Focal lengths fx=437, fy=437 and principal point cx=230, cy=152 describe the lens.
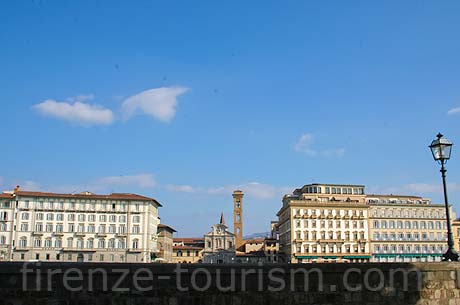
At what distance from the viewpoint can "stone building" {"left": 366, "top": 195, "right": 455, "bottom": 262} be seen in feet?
318

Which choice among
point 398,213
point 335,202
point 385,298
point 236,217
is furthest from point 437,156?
point 236,217

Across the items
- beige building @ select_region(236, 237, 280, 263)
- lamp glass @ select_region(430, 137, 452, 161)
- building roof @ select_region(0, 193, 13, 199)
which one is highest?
building roof @ select_region(0, 193, 13, 199)

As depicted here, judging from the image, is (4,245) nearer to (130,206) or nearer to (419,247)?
(130,206)

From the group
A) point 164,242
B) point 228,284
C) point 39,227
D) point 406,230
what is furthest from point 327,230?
point 228,284

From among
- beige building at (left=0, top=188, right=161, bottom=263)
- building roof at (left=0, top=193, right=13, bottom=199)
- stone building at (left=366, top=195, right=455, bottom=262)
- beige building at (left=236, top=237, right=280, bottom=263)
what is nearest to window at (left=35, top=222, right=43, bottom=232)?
beige building at (left=0, top=188, right=161, bottom=263)

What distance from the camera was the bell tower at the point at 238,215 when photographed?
453 ft

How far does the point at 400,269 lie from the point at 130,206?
87.5m

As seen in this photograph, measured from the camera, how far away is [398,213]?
326 ft

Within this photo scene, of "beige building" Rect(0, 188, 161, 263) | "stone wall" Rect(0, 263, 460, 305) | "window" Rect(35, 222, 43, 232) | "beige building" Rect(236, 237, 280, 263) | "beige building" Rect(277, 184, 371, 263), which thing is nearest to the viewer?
"stone wall" Rect(0, 263, 460, 305)

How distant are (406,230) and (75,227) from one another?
72495mm

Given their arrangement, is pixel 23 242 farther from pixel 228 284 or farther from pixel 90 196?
pixel 228 284

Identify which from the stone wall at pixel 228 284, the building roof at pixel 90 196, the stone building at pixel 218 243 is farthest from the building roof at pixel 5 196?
the stone wall at pixel 228 284

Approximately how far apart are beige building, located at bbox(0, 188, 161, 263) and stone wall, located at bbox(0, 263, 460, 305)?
8234 centimetres

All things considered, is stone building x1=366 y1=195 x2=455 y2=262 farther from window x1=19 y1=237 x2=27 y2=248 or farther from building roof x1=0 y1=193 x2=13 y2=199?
building roof x1=0 y1=193 x2=13 y2=199
